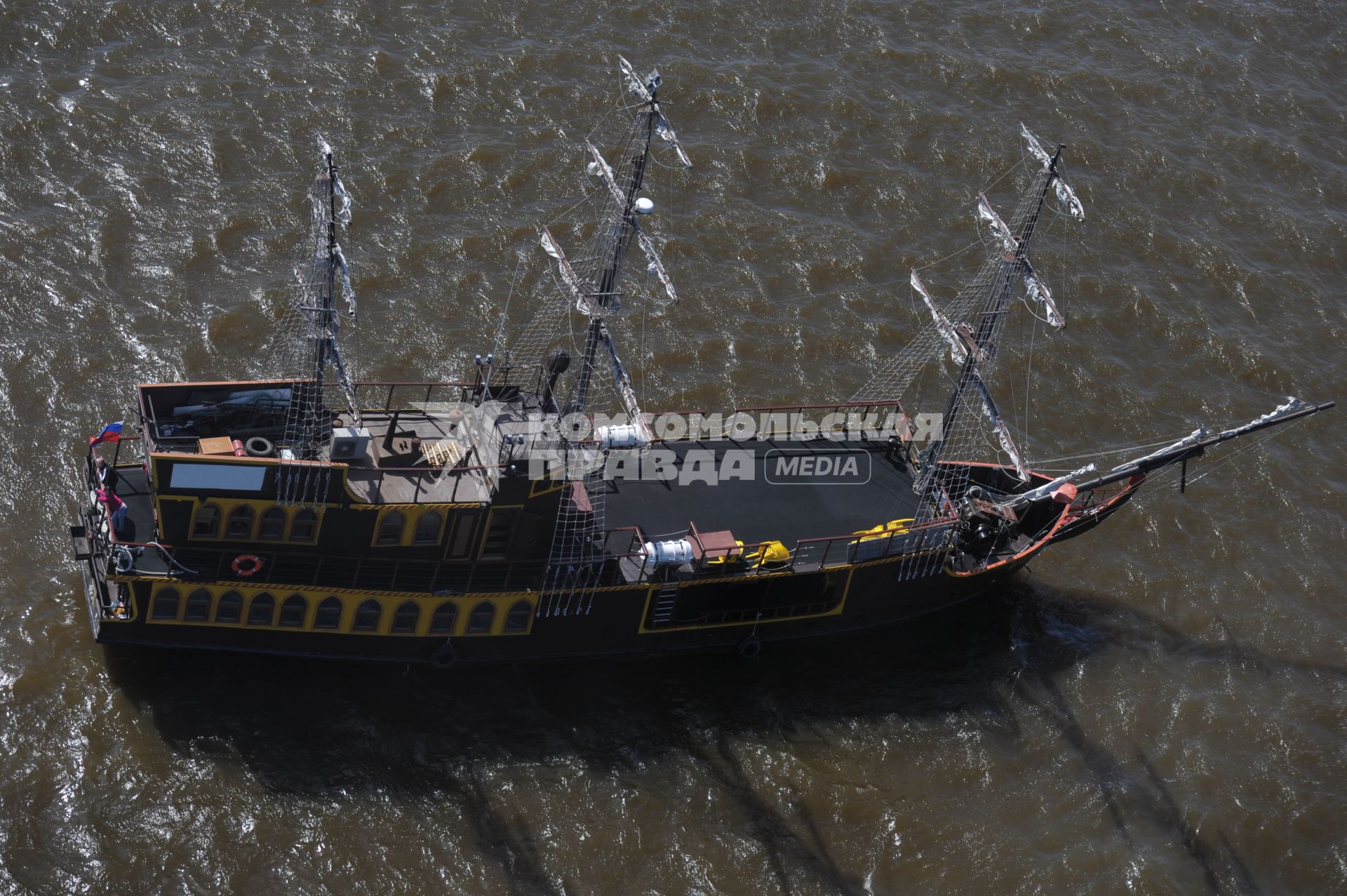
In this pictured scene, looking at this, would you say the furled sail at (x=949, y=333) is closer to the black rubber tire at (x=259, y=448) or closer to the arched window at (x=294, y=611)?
the black rubber tire at (x=259, y=448)

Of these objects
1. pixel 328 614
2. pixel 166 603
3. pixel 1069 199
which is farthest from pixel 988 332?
pixel 166 603

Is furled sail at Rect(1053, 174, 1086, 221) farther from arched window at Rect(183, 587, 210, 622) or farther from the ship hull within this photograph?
arched window at Rect(183, 587, 210, 622)

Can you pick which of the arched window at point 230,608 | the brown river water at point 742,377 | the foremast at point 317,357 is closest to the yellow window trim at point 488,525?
the brown river water at point 742,377

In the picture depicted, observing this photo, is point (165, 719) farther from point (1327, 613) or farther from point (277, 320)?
point (1327, 613)

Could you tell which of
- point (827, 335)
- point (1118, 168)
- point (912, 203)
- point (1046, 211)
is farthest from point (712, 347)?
point (1118, 168)

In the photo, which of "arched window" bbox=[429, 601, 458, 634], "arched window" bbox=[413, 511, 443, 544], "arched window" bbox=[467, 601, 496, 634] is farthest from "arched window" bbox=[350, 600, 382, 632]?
"arched window" bbox=[467, 601, 496, 634]

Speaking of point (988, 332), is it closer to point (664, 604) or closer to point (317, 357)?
point (664, 604)
